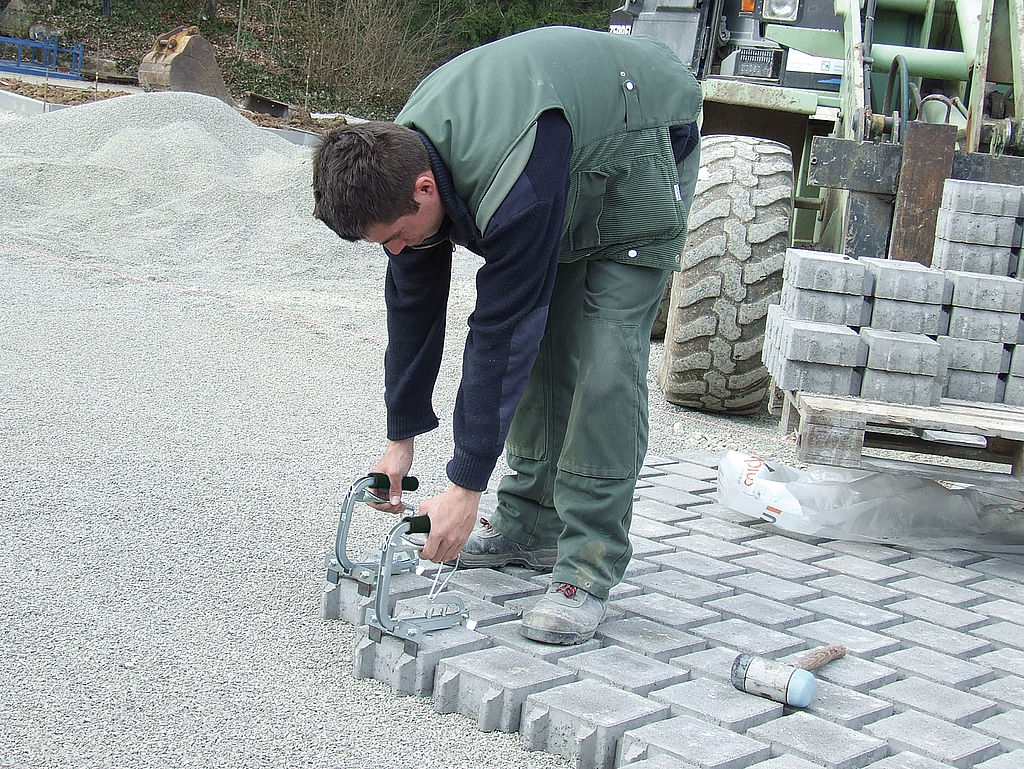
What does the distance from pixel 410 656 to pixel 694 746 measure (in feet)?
2.46

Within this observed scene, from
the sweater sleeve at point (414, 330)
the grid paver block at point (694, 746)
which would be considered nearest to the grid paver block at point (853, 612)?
the grid paver block at point (694, 746)

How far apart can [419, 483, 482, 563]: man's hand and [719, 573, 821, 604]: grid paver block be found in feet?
4.20

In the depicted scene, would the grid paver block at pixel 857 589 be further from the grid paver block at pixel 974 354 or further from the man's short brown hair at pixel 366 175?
the man's short brown hair at pixel 366 175

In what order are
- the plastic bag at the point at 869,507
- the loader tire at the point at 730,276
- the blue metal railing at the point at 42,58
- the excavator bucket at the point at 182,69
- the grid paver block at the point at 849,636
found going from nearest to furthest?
the grid paver block at the point at 849,636 < the plastic bag at the point at 869,507 < the loader tire at the point at 730,276 < the excavator bucket at the point at 182,69 < the blue metal railing at the point at 42,58

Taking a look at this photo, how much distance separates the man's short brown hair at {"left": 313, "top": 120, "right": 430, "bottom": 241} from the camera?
250 cm

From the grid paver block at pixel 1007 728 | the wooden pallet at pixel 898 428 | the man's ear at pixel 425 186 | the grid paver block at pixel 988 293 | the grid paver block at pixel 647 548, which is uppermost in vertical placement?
the man's ear at pixel 425 186

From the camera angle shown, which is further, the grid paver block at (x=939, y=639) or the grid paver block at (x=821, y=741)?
the grid paver block at (x=939, y=639)

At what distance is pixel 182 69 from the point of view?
1736 cm

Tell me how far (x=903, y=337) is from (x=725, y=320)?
63.2 inches

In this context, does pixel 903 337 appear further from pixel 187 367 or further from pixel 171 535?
pixel 187 367

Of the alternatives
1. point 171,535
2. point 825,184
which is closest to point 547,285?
point 171,535

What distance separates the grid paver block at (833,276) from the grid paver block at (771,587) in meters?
1.08

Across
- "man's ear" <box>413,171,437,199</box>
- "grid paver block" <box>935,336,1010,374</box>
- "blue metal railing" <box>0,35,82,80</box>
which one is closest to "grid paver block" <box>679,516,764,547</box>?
"grid paver block" <box>935,336,1010,374</box>

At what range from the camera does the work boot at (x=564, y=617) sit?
2.97 metres
